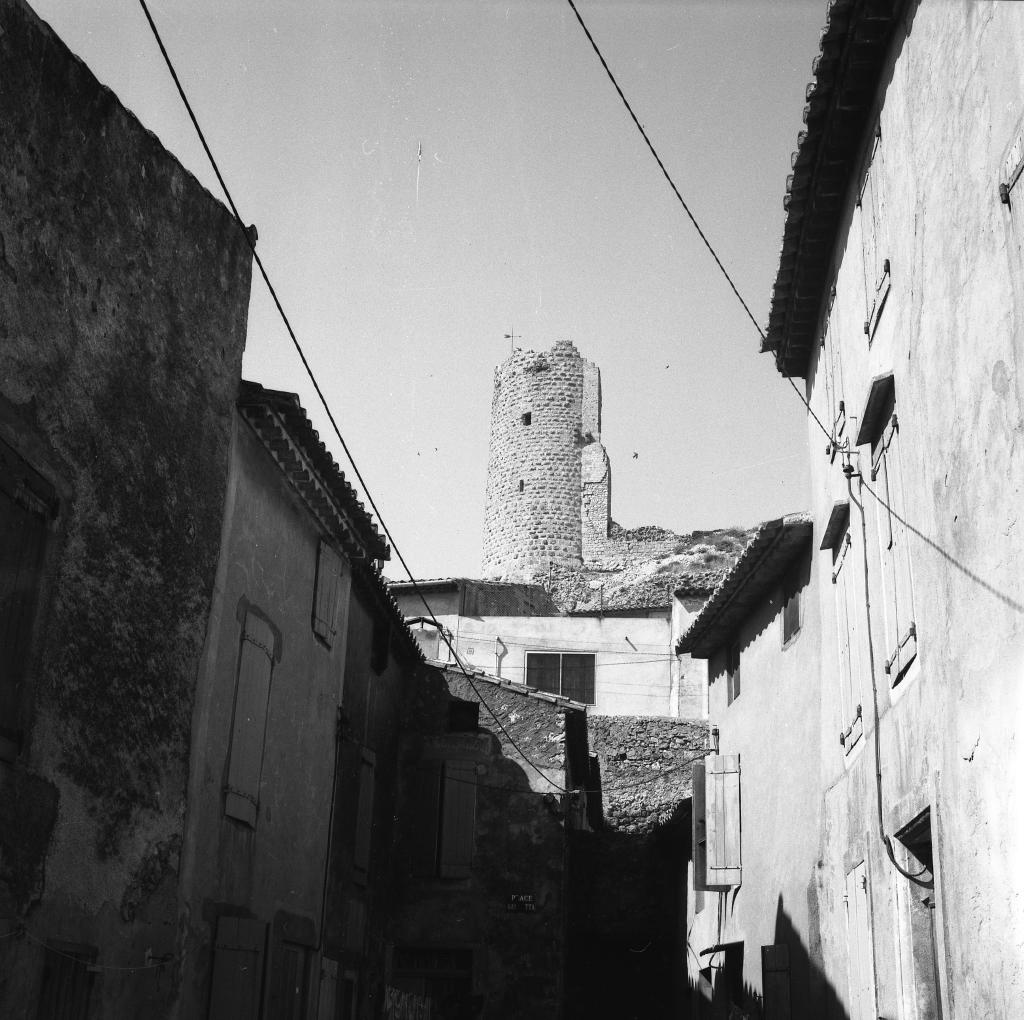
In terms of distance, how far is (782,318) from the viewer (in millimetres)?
12422

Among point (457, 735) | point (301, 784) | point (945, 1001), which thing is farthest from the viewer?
point (457, 735)

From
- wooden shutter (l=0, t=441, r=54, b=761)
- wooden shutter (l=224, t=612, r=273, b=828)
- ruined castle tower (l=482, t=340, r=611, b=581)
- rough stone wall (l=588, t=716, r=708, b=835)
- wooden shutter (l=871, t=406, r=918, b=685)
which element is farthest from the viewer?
ruined castle tower (l=482, t=340, r=611, b=581)

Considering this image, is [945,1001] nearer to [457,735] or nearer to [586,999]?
[457,735]

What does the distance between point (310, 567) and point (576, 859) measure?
31.6ft

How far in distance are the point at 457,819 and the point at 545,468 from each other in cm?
2680

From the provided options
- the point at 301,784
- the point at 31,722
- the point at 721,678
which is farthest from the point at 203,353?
the point at 721,678

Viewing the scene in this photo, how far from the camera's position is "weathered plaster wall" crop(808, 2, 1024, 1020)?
238 inches

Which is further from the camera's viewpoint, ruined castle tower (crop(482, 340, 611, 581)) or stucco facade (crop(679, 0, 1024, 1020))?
ruined castle tower (crop(482, 340, 611, 581))

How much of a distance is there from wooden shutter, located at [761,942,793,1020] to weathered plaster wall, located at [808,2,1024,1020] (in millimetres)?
3225

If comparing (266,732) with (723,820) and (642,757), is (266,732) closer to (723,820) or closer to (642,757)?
(723,820)

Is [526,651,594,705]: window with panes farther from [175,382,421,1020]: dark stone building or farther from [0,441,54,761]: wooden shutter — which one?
[0,441,54,761]: wooden shutter

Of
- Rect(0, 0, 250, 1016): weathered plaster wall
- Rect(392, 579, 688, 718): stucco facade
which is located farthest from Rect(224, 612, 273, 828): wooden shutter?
Rect(392, 579, 688, 718): stucco facade

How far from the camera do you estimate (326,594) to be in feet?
41.3

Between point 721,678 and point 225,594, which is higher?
point 721,678
